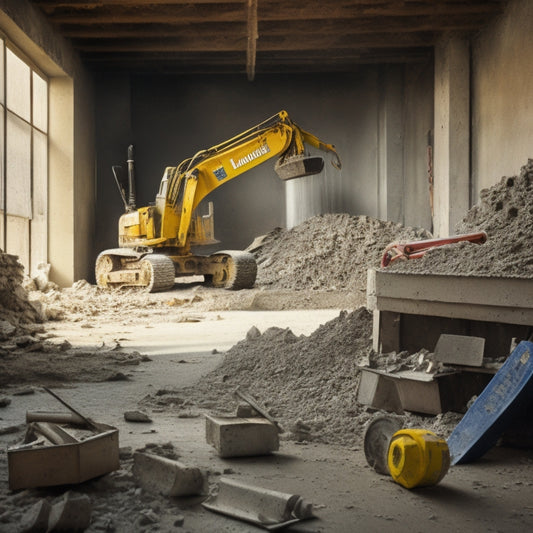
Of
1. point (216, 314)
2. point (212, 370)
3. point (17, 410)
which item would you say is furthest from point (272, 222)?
point (17, 410)

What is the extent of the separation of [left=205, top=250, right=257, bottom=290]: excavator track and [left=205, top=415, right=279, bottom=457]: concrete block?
9.61 meters

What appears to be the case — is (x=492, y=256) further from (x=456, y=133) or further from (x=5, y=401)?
(x=456, y=133)

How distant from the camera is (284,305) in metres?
11.6

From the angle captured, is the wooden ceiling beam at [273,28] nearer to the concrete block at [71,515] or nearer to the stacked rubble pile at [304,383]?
the stacked rubble pile at [304,383]

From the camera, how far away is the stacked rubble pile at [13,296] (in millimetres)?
8430

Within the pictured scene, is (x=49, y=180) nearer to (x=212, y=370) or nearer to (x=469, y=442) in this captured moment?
(x=212, y=370)

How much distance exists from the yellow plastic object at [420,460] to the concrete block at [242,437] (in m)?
0.68

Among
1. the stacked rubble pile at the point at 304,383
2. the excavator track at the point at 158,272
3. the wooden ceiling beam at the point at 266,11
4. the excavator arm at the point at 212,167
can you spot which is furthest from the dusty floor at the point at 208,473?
the wooden ceiling beam at the point at 266,11

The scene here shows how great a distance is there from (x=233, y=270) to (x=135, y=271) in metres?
1.86

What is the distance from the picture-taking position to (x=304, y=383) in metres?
4.72

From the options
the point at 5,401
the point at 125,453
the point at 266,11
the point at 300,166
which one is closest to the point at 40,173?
the point at 300,166

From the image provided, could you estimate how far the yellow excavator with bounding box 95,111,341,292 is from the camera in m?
13.2

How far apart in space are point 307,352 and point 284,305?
21.1ft

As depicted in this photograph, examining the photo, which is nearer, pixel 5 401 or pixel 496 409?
pixel 496 409
